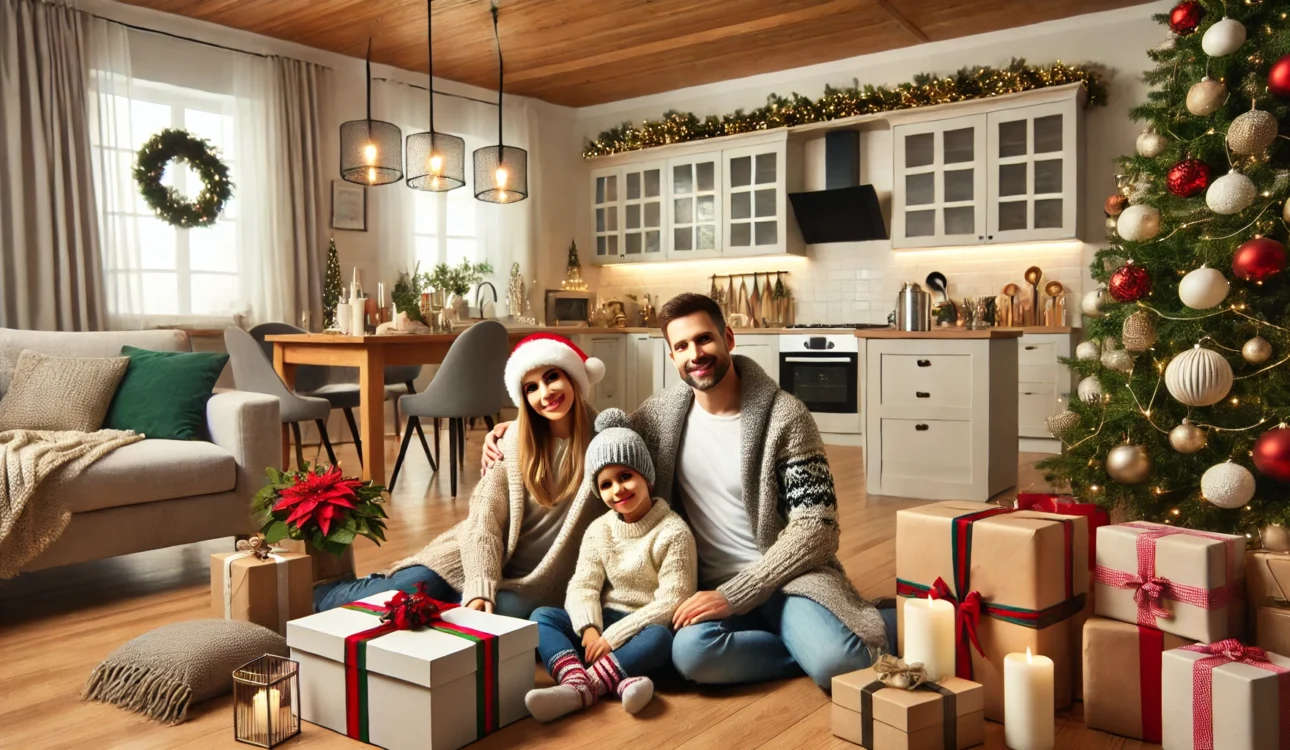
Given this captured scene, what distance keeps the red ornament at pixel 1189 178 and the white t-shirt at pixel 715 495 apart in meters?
1.40

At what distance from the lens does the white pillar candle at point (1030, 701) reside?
168cm

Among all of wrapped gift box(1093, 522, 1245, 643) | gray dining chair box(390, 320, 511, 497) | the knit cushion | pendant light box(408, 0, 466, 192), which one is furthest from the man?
pendant light box(408, 0, 466, 192)

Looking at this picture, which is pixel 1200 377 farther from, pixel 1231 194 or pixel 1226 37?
pixel 1226 37

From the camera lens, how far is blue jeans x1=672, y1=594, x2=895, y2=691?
1.98 m

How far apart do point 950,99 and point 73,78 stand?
527 cm

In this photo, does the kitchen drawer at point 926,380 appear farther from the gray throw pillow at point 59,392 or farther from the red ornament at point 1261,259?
the gray throw pillow at point 59,392

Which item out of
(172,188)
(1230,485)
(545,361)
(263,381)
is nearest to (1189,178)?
(1230,485)

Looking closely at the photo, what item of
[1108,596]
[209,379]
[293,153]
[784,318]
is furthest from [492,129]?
[1108,596]

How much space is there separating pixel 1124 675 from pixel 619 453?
1.08m

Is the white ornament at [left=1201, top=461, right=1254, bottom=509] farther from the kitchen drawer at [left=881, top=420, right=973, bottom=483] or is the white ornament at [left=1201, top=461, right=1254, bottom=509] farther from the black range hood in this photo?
the black range hood

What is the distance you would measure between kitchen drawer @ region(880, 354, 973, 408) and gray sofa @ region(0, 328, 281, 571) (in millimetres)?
2666

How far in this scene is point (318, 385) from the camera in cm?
546

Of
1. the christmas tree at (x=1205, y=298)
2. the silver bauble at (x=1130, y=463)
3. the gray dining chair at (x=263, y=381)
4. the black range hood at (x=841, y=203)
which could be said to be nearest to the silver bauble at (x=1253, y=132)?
the christmas tree at (x=1205, y=298)

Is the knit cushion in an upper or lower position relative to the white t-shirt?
lower
